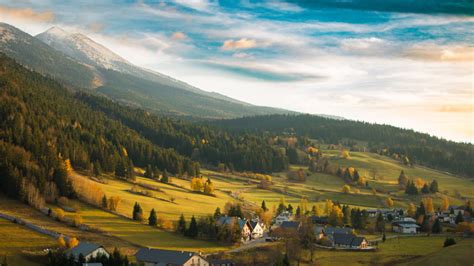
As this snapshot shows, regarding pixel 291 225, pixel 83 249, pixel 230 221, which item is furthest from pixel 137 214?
pixel 291 225

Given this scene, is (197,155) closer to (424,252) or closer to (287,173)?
(287,173)

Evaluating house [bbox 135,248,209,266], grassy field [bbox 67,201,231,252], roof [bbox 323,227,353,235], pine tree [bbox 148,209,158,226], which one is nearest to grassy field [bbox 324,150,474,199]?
roof [bbox 323,227,353,235]

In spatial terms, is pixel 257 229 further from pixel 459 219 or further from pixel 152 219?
pixel 459 219

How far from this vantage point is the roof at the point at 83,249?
58.1 meters

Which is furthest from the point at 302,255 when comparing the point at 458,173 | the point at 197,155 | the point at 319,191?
the point at 458,173

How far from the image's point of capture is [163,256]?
61875mm

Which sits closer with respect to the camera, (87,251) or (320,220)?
(87,251)

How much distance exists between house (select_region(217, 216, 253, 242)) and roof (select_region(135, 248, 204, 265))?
1963 cm

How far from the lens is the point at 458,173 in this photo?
654 ft

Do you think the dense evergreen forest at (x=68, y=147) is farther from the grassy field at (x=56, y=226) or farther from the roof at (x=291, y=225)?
the roof at (x=291, y=225)

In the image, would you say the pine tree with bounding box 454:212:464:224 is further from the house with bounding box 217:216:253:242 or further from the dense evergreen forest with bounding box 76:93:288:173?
the dense evergreen forest with bounding box 76:93:288:173

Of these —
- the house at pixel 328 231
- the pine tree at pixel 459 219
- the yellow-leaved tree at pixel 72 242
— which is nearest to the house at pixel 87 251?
the yellow-leaved tree at pixel 72 242

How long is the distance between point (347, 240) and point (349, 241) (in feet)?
2.32

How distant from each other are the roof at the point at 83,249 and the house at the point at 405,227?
205 feet
